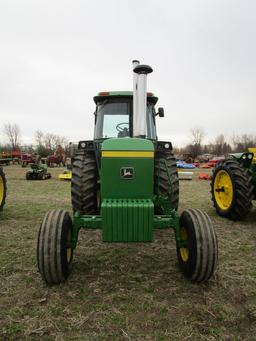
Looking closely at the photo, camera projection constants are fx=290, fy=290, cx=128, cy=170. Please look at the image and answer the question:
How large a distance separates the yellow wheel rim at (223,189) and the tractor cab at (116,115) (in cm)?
236

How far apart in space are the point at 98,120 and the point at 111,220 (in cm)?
221

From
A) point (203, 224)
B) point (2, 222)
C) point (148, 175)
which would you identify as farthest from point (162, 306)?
point (2, 222)

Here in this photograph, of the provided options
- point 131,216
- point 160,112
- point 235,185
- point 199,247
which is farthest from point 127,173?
point 235,185

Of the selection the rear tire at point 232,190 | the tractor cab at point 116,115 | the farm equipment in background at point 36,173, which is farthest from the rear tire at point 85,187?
the farm equipment in background at point 36,173

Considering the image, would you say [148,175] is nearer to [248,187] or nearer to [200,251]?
[200,251]

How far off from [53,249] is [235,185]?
3.92 m

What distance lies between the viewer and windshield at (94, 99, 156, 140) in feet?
15.2

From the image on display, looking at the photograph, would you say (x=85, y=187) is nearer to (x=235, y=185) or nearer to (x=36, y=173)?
(x=235, y=185)

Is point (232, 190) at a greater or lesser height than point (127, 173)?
lesser

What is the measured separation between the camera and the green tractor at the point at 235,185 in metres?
5.53

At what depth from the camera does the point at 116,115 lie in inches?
184

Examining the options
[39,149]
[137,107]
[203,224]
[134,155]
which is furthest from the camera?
[39,149]

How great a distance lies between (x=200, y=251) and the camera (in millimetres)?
2916

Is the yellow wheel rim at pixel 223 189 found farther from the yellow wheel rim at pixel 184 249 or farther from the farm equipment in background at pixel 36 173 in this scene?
the farm equipment in background at pixel 36 173
